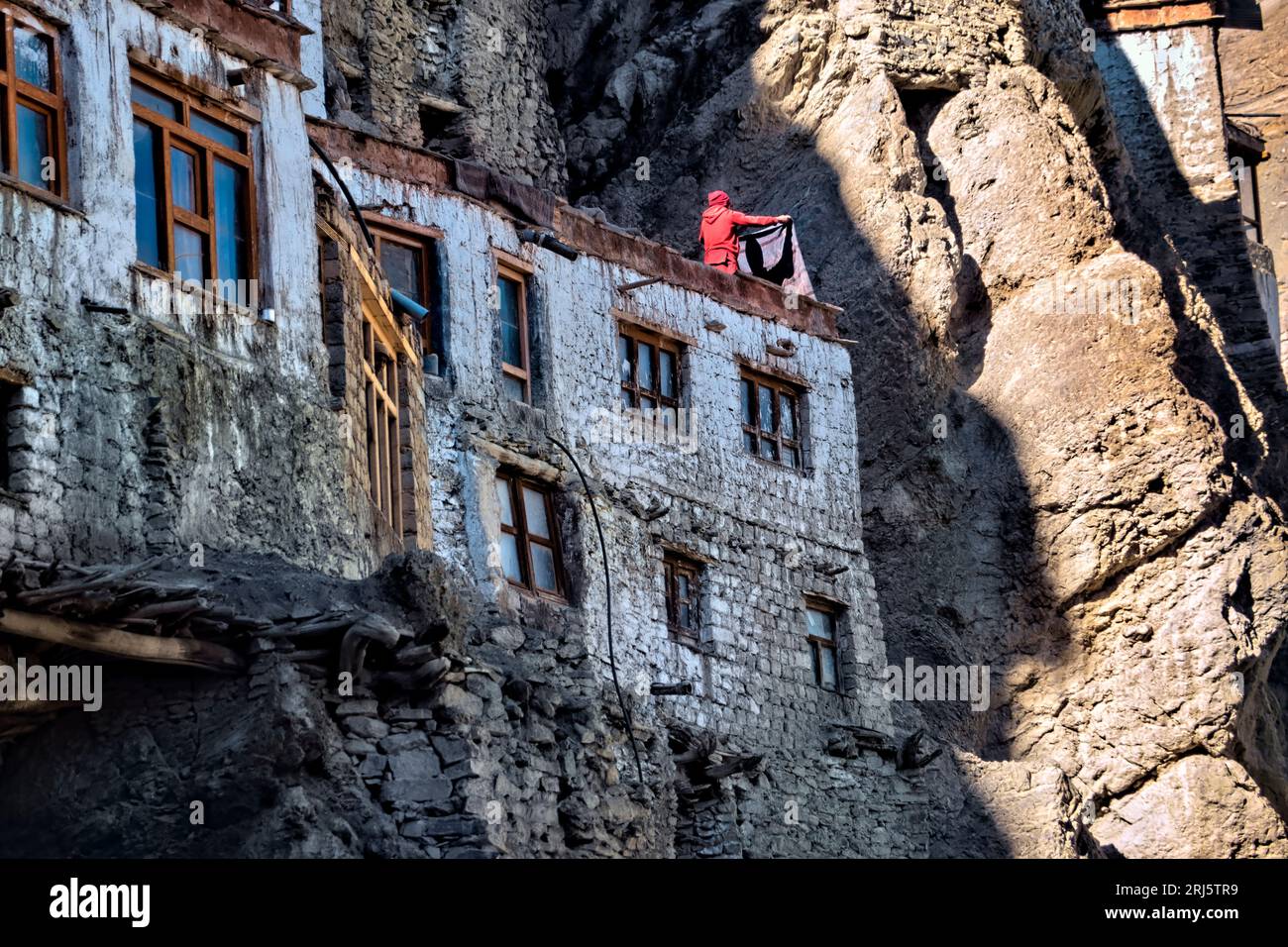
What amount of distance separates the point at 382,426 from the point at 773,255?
10.0 m

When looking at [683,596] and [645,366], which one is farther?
[645,366]

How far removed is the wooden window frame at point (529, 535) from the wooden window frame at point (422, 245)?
1.56 m

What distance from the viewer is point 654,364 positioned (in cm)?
2781

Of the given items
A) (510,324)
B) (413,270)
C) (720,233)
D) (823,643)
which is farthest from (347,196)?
(720,233)

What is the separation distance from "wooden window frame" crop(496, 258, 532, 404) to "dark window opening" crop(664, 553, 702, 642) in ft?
8.28

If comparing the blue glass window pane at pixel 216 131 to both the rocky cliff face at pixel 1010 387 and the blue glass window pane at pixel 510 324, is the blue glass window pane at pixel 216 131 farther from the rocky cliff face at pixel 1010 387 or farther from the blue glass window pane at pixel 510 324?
the rocky cliff face at pixel 1010 387

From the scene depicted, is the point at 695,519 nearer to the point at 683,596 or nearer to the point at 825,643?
the point at 683,596

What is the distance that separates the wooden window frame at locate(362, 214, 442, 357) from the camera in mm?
25156

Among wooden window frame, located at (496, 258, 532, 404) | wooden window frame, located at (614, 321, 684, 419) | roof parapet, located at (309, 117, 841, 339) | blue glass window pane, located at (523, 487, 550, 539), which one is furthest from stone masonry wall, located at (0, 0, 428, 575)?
wooden window frame, located at (614, 321, 684, 419)

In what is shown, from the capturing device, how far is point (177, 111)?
1981 centimetres

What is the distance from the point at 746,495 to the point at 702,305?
2.38 metres

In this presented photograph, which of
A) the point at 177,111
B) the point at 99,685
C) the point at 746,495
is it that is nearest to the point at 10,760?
the point at 99,685

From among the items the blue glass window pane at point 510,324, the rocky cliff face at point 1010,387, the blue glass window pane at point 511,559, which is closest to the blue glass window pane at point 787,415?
the rocky cliff face at point 1010,387
